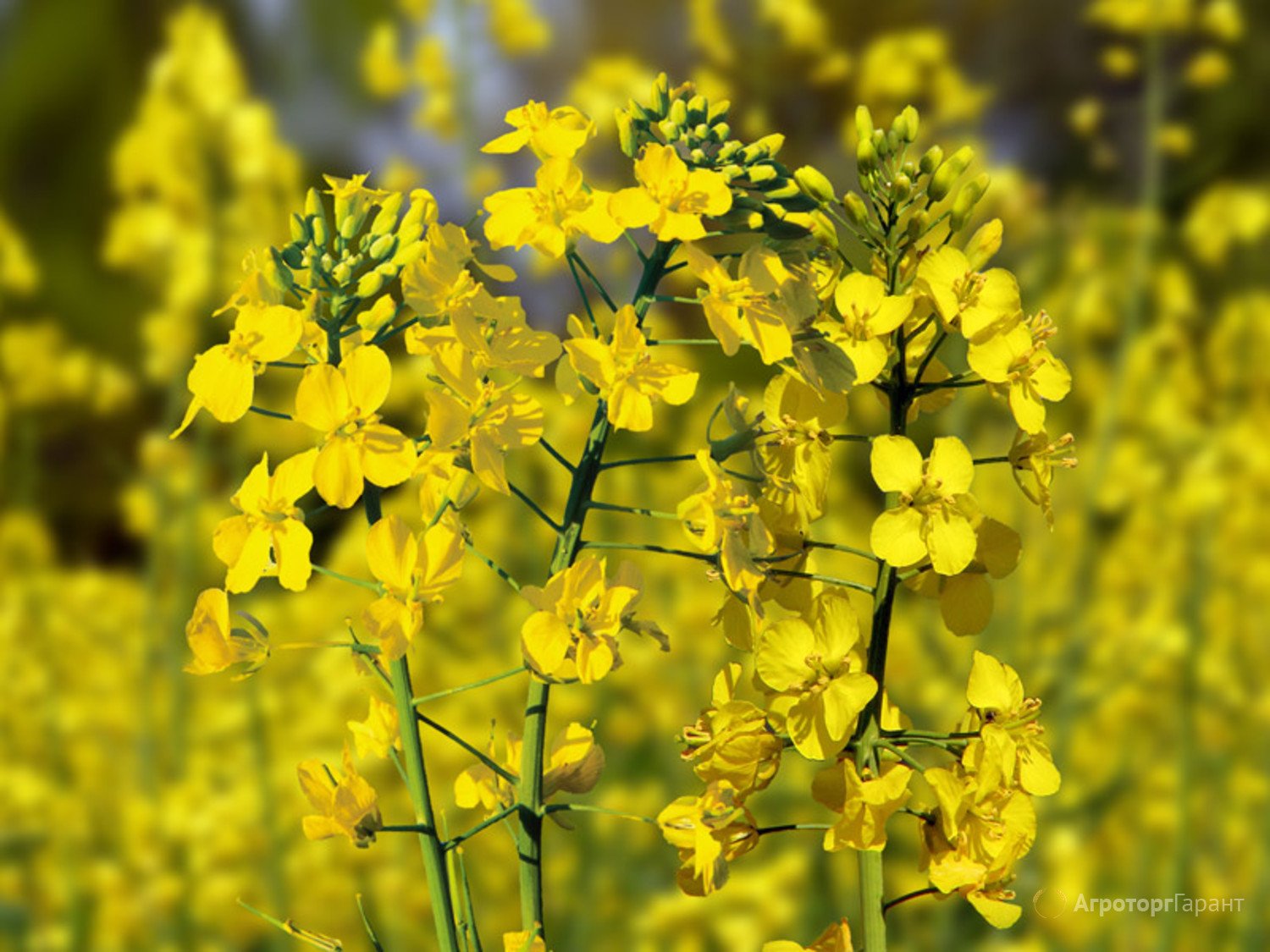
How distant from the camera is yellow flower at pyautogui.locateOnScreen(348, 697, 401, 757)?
472mm

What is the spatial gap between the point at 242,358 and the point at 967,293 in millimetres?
231

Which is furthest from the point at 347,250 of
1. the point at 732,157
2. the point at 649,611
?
the point at 649,611

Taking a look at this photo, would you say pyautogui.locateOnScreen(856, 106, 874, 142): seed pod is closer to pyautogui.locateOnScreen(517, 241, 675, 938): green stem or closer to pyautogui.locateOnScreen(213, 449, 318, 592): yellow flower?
pyautogui.locateOnScreen(517, 241, 675, 938): green stem

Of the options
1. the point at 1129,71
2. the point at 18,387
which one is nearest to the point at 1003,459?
the point at 1129,71

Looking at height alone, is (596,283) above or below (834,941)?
above

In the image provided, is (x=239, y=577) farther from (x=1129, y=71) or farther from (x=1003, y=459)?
(x=1129, y=71)

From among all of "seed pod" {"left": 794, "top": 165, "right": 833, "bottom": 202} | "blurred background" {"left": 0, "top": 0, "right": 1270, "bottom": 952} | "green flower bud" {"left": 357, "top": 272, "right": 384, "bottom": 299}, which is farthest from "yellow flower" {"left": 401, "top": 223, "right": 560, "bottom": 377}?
"blurred background" {"left": 0, "top": 0, "right": 1270, "bottom": 952}

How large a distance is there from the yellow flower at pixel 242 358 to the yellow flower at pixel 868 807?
0.71 feet

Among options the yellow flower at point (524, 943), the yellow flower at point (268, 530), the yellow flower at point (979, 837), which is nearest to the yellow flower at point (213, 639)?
the yellow flower at point (268, 530)

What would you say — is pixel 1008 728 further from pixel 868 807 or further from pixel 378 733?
pixel 378 733

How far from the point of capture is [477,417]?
1.34ft

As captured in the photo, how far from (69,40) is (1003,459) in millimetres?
5516

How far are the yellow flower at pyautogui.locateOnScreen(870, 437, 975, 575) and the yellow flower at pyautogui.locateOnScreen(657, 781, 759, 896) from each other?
0.09 m

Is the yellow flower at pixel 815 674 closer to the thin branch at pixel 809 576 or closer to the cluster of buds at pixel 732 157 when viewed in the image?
the thin branch at pixel 809 576
